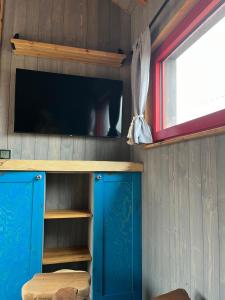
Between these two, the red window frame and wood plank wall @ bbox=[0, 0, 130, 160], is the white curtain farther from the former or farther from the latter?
wood plank wall @ bbox=[0, 0, 130, 160]

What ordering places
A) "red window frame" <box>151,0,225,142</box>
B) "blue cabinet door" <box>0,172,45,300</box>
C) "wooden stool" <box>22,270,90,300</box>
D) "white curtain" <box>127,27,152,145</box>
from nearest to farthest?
"wooden stool" <box>22,270,90,300</box> → "red window frame" <box>151,0,225,142</box> → "blue cabinet door" <box>0,172,45,300</box> → "white curtain" <box>127,27,152,145</box>

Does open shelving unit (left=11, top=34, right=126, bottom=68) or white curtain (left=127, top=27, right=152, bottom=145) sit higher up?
open shelving unit (left=11, top=34, right=126, bottom=68)

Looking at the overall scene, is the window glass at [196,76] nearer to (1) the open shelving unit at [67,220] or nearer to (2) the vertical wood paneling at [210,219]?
(2) the vertical wood paneling at [210,219]

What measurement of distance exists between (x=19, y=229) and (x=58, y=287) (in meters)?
1.01

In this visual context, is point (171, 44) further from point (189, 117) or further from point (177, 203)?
point (177, 203)

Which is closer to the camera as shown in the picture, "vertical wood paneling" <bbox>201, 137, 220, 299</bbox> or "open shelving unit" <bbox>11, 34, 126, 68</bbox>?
"vertical wood paneling" <bbox>201, 137, 220, 299</bbox>

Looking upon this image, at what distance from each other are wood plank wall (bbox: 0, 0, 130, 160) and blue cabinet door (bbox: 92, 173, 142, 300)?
0.45m

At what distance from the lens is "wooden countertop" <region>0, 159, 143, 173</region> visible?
69.7 inches

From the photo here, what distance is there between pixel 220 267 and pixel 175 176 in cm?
56

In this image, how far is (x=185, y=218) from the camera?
1.42 m

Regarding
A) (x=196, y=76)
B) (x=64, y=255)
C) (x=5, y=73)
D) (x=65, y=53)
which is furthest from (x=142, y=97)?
(x=64, y=255)

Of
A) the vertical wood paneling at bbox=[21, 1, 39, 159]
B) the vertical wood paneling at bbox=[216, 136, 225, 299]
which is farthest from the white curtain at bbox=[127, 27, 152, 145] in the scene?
the vertical wood paneling at bbox=[21, 1, 39, 159]

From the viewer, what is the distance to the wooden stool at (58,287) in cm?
79

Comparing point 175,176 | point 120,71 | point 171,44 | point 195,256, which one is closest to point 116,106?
point 120,71
